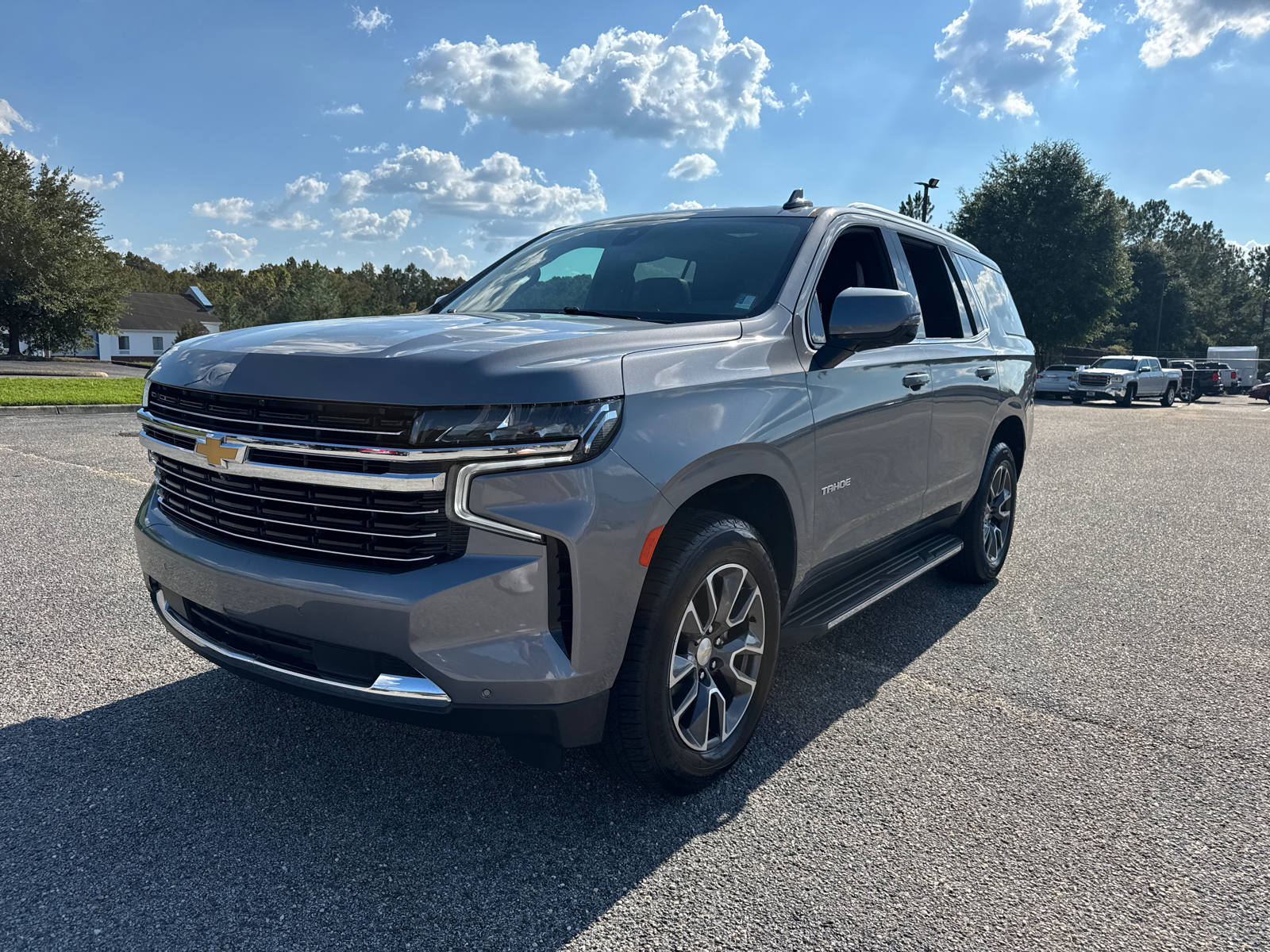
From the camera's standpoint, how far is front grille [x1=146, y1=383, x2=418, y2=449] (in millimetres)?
2305

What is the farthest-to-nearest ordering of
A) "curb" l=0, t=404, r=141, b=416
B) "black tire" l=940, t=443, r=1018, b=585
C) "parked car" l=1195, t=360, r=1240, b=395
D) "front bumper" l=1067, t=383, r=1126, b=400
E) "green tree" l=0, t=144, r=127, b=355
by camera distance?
"parked car" l=1195, t=360, r=1240, b=395
"green tree" l=0, t=144, r=127, b=355
"front bumper" l=1067, t=383, r=1126, b=400
"curb" l=0, t=404, r=141, b=416
"black tire" l=940, t=443, r=1018, b=585

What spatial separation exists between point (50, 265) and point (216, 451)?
131 ft

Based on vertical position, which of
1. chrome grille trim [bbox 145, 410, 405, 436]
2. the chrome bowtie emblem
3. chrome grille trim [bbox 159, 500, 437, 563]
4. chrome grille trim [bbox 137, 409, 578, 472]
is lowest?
chrome grille trim [bbox 159, 500, 437, 563]

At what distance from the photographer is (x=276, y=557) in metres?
2.54

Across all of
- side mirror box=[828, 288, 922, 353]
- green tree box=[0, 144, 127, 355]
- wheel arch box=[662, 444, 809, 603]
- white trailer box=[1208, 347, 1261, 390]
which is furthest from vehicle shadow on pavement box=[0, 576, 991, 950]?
white trailer box=[1208, 347, 1261, 390]

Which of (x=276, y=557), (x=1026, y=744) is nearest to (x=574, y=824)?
(x=276, y=557)

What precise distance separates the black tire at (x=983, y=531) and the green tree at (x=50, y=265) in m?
38.8

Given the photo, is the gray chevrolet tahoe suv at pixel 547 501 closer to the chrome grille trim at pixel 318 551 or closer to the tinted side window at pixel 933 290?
the chrome grille trim at pixel 318 551

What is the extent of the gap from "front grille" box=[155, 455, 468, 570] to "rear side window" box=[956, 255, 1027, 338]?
3957mm

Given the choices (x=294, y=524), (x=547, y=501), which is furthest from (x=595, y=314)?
(x=294, y=524)

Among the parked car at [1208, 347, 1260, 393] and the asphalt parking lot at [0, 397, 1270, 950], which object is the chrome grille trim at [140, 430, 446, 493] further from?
the parked car at [1208, 347, 1260, 393]

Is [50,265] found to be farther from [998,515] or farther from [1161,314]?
[1161,314]

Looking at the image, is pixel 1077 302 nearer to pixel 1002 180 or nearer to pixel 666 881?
pixel 1002 180

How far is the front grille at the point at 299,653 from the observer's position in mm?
2387
